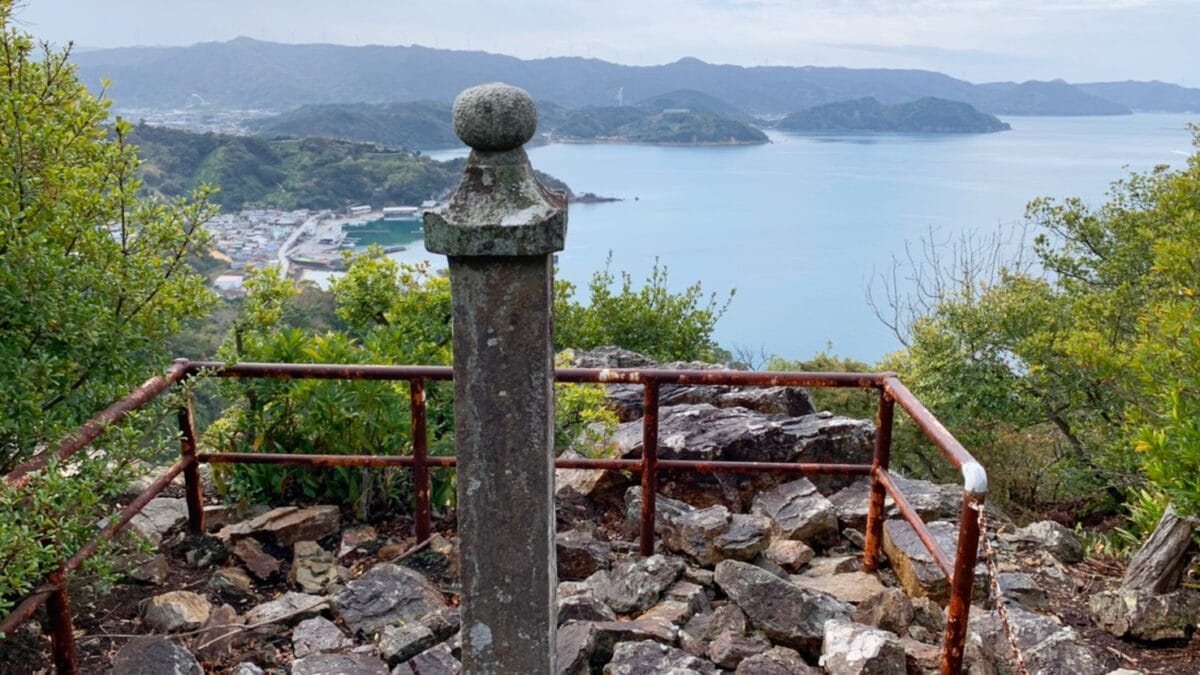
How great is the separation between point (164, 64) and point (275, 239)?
157 meters

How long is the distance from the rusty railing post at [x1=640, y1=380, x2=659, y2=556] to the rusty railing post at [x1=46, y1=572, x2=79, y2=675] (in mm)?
2419

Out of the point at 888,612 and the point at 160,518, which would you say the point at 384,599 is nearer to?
the point at 160,518

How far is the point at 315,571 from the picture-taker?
4371mm

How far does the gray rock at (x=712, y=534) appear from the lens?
4.32m

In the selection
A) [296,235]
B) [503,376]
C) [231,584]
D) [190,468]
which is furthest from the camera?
[296,235]

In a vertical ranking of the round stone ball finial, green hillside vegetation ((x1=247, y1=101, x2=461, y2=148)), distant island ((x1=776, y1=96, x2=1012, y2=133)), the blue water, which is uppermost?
distant island ((x1=776, y1=96, x2=1012, y2=133))

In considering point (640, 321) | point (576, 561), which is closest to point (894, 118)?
point (640, 321)

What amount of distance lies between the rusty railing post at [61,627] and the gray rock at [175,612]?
1.68 ft

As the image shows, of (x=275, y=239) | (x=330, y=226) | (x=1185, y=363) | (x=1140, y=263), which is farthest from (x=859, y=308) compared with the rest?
(x=1185, y=363)

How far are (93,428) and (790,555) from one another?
3.24 metres

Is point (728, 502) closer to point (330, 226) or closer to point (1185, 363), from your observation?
point (1185, 363)

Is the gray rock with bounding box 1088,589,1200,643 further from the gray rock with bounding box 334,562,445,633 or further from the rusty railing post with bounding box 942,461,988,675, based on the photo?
the gray rock with bounding box 334,562,445,633

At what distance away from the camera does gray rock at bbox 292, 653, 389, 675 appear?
331cm

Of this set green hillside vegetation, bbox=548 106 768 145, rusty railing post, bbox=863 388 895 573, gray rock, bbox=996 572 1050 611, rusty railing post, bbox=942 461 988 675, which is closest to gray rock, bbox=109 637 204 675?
rusty railing post, bbox=942 461 988 675
